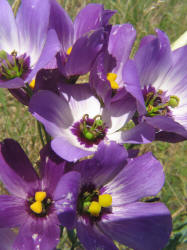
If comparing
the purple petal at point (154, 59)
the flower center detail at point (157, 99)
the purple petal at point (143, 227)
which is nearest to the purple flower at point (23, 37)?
the purple petal at point (154, 59)

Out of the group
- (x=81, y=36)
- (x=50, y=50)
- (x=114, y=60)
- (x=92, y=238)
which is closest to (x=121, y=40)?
(x=114, y=60)

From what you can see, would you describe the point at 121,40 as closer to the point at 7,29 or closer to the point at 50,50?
the point at 50,50

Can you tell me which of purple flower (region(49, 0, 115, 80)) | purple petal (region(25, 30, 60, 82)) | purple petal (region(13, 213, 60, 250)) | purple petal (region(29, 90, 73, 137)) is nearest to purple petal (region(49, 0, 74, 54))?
purple flower (region(49, 0, 115, 80))

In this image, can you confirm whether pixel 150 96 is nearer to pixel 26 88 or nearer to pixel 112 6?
pixel 26 88

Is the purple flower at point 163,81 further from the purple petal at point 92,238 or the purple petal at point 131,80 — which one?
the purple petal at point 92,238

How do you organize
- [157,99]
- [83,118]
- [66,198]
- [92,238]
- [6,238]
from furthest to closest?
[157,99], [83,118], [6,238], [92,238], [66,198]

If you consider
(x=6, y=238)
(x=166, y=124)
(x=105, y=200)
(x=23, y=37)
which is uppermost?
(x=23, y=37)

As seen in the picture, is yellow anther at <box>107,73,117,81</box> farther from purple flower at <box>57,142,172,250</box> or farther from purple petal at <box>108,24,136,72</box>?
purple flower at <box>57,142,172,250</box>
